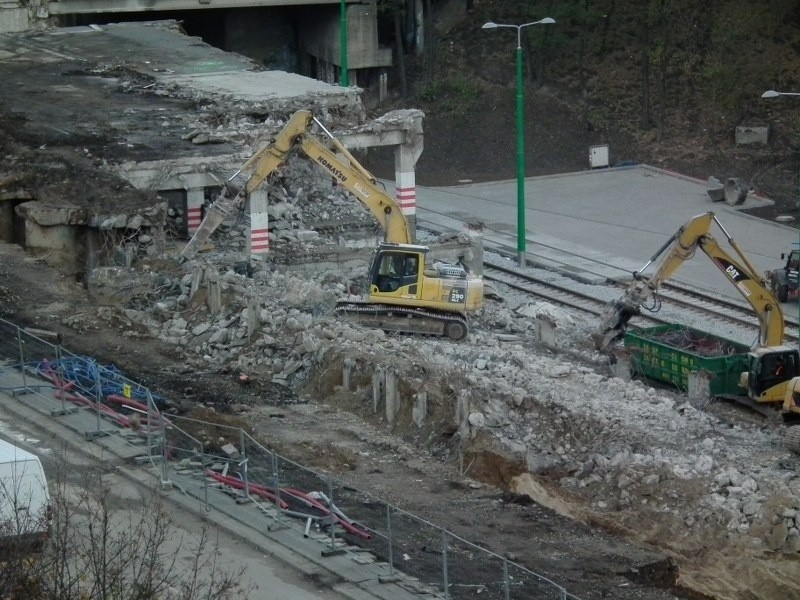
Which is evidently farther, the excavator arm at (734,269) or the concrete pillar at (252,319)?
the concrete pillar at (252,319)

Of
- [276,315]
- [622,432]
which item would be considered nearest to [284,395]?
[276,315]

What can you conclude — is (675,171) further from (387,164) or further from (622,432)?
(622,432)

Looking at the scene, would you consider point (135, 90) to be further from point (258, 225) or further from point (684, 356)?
point (684, 356)

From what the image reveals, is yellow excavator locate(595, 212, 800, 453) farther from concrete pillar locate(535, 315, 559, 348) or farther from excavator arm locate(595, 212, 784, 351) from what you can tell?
concrete pillar locate(535, 315, 559, 348)

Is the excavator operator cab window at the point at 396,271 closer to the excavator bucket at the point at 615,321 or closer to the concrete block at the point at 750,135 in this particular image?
the excavator bucket at the point at 615,321

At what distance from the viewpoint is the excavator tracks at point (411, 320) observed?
35.6 m

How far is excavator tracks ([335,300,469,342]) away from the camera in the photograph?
35594 millimetres

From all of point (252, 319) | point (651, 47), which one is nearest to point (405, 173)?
point (252, 319)

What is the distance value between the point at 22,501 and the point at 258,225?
2171cm

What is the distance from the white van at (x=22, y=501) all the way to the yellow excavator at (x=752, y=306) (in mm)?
14819

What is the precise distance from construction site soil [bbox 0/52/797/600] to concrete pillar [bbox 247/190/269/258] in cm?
257

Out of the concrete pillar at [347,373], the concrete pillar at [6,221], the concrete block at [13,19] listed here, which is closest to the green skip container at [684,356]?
the concrete pillar at [347,373]

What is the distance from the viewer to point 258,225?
133ft

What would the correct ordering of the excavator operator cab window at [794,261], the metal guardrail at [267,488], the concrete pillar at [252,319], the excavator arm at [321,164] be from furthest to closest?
the excavator operator cab window at [794,261]
the excavator arm at [321,164]
the concrete pillar at [252,319]
the metal guardrail at [267,488]
